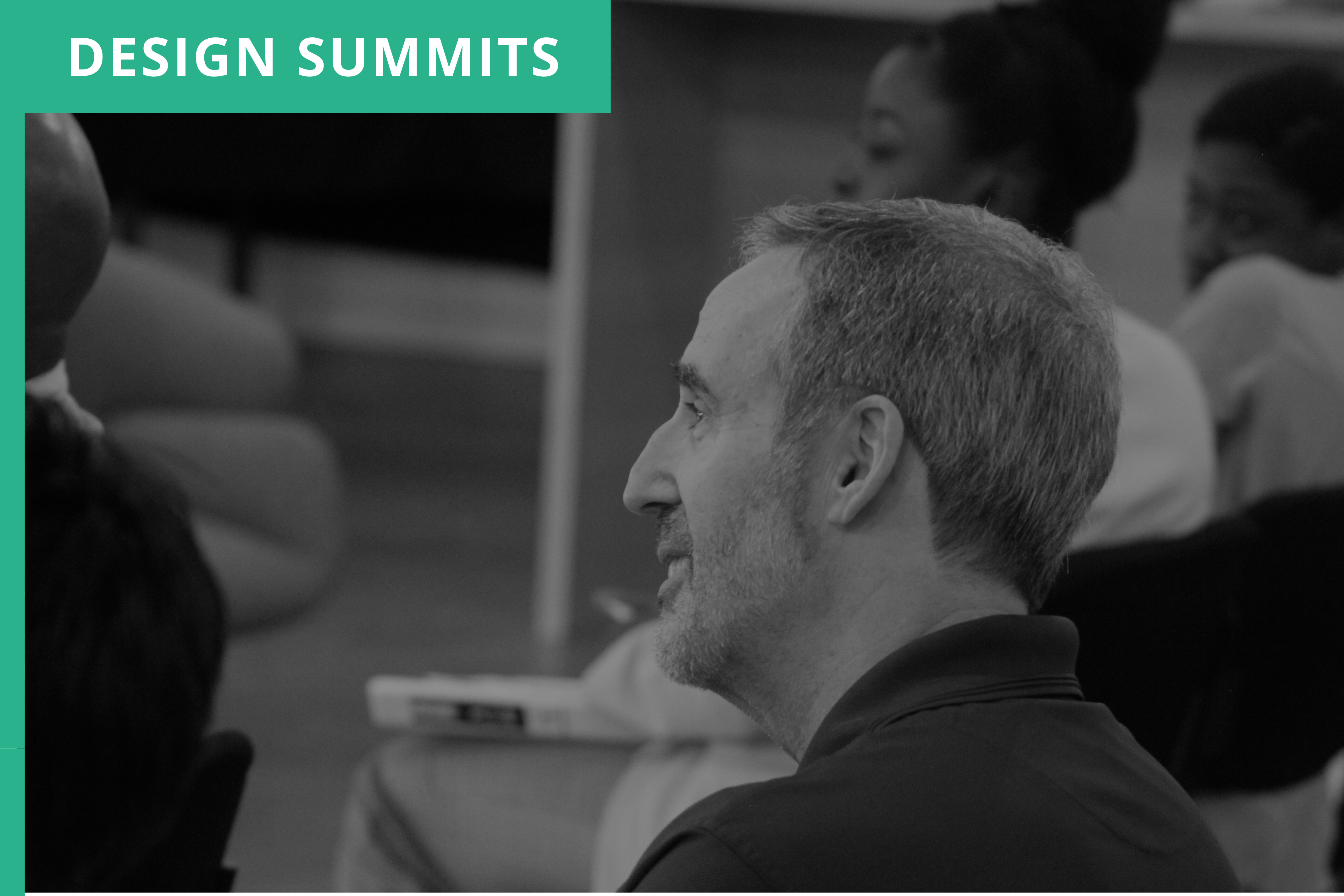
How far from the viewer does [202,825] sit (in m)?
0.61

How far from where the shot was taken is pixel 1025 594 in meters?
0.76

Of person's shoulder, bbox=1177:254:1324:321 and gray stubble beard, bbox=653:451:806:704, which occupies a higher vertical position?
person's shoulder, bbox=1177:254:1324:321

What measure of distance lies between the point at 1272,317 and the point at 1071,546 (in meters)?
0.53

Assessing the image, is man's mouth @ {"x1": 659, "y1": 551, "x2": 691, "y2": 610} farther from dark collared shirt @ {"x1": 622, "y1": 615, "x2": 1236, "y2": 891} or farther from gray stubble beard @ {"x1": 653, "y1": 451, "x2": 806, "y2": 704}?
dark collared shirt @ {"x1": 622, "y1": 615, "x2": 1236, "y2": 891}

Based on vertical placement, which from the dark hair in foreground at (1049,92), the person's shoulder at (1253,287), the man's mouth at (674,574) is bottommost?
the man's mouth at (674,574)

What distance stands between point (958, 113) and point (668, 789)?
25.5 inches

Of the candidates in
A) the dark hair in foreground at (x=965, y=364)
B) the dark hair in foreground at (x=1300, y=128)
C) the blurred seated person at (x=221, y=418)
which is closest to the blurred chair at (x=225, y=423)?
the blurred seated person at (x=221, y=418)

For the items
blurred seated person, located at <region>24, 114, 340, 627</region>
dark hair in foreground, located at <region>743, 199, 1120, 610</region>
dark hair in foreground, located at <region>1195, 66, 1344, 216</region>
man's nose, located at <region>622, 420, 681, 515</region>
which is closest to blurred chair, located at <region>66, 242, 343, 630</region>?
blurred seated person, located at <region>24, 114, 340, 627</region>

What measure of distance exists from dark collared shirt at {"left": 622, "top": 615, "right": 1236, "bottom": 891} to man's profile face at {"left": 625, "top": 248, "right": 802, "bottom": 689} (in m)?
0.07

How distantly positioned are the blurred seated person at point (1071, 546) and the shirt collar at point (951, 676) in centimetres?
44

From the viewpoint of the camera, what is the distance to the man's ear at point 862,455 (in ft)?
2.27

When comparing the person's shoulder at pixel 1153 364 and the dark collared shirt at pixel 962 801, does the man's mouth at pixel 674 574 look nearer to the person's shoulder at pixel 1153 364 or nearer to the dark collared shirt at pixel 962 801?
the dark collared shirt at pixel 962 801

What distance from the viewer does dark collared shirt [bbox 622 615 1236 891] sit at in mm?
575

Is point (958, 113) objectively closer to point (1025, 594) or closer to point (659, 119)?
point (1025, 594)
